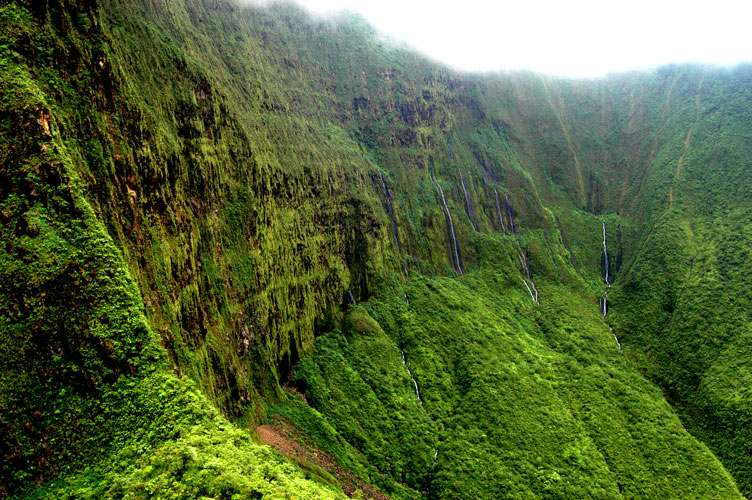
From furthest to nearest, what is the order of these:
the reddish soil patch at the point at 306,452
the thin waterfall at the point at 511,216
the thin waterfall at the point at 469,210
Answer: the thin waterfall at the point at 511,216
the thin waterfall at the point at 469,210
the reddish soil patch at the point at 306,452

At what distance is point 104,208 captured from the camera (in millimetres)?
27750

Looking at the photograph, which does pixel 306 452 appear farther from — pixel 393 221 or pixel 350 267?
pixel 393 221

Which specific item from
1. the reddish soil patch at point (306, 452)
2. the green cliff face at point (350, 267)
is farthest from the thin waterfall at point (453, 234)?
the reddish soil patch at point (306, 452)

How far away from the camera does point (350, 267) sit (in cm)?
7856

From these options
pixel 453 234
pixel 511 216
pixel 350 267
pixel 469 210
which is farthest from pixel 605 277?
pixel 350 267

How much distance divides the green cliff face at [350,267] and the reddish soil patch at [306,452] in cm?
59

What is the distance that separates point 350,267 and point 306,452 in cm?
3645

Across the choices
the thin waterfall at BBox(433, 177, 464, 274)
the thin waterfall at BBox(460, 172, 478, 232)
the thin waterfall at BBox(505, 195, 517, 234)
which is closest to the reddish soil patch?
the thin waterfall at BBox(433, 177, 464, 274)

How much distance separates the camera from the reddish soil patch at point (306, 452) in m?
45.2

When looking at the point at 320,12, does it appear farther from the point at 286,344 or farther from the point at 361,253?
the point at 286,344

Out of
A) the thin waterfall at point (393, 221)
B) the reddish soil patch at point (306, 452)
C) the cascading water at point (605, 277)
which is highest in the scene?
the thin waterfall at point (393, 221)

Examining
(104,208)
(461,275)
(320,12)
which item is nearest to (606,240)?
(461,275)

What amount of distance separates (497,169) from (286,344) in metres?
89.5

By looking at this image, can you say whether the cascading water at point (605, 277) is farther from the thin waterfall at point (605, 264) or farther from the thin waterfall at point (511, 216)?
the thin waterfall at point (511, 216)
